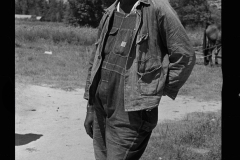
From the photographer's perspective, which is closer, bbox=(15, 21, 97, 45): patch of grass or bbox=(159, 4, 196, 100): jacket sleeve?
bbox=(159, 4, 196, 100): jacket sleeve

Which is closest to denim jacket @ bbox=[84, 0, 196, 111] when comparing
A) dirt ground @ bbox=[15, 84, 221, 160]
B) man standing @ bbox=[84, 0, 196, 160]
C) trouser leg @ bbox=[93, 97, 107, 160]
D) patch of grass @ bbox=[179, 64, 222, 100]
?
man standing @ bbox=[84, 0, 196, 160]

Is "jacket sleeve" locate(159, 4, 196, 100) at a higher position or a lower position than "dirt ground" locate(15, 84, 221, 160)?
higher

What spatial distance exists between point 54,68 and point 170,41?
34.1ft

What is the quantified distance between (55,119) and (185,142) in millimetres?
2570

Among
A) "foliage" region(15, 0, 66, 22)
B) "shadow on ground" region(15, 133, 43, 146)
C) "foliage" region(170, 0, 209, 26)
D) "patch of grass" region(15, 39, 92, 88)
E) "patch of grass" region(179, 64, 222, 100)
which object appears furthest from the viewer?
"foliage" region(15, 0, 66, 22)

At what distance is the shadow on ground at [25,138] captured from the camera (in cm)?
→ 572

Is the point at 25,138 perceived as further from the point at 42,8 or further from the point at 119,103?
the point at 42,8

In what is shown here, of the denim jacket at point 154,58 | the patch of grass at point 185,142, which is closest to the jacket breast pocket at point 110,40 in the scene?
the denim jacket at point 154,58

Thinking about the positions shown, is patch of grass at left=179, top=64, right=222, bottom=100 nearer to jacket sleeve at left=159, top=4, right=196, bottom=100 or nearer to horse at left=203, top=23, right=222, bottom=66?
horse at left=203, top=23, right=222, bottom=66

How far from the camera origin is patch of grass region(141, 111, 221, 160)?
16.5ft

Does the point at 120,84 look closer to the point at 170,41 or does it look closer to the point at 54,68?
the point at 170,41

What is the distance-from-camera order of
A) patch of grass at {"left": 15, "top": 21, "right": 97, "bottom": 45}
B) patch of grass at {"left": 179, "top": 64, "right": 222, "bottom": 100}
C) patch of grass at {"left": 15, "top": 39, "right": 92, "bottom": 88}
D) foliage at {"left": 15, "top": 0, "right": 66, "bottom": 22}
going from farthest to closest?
1. foliage at {"left": 15, "top": 0, "right": 66, "bottom": 22}
2. patch of grass at {"left": 15, "top": 21, "right": 97, "bottom": 45}
3. patch of grass at {"left": 15, "top": 39, "right": 92, "bottom": 88}
4. patch of grass at {"left": 179, "top": 64, "right": 222, "bottom": 100}

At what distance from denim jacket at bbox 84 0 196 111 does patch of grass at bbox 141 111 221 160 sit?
2482 millimetres
